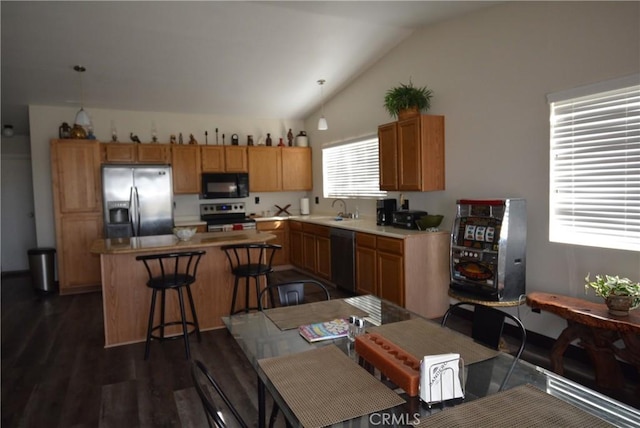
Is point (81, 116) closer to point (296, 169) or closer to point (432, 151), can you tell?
point (296, 169)

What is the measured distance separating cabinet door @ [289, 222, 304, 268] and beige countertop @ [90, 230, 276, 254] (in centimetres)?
227

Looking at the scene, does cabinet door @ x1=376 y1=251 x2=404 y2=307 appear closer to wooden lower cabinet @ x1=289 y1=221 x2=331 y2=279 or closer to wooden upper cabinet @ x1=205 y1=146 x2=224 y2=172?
wooden lower cabinet @ x1=289 y1=221 x2=331 y2=279

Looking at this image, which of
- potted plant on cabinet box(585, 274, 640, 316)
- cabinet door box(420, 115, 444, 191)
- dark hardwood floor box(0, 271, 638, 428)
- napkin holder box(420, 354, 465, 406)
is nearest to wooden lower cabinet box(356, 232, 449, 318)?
cabinet door box(420, 115, 444, 191)

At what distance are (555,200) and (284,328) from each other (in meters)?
2.65

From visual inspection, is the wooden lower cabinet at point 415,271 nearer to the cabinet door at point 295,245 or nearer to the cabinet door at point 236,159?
the cabinet door at point 295,245

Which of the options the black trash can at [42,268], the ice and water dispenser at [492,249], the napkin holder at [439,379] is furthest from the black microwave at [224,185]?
the napkin holder at [439,379]

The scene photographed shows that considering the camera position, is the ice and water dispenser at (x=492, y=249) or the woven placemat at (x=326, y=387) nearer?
the woven placemat at (x=326, y=387)

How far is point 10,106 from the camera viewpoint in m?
5.80

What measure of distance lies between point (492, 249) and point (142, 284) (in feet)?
10.4

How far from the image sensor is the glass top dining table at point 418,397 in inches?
47.3

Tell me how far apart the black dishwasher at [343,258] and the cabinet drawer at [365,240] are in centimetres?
10

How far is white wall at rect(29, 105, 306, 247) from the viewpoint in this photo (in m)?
5.84

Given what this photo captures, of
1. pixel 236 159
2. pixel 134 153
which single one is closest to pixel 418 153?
pixel 236 159

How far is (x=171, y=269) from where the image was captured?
395 centimetres
